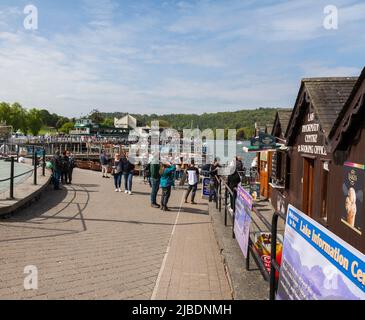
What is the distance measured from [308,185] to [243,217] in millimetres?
6203

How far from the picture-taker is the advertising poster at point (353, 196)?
6.97 metres

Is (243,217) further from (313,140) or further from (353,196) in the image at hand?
(313,140)

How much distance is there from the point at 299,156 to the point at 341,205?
431 centimetres

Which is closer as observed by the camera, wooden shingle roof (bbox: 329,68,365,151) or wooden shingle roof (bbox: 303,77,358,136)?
wooden shingle roof (bbox: 329,68,365,151)

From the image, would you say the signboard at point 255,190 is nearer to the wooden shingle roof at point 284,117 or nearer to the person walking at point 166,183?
the wooden shingle roof at point 284,117

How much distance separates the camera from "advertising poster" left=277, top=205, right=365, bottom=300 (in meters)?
1.96

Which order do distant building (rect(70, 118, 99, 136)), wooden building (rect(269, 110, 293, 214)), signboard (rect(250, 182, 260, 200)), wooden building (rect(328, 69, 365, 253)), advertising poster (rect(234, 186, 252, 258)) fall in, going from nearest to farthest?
1. advertising poster (rect(234, 186, 252, 258))
2. wooden building (rect(328, 69, 365, 253))
3. wooden building (rect(269, 110, 293, 214))
4. signboard (rect(250, 182, 260, 200))
5. distant building (rect(70, 118, 99, 136))

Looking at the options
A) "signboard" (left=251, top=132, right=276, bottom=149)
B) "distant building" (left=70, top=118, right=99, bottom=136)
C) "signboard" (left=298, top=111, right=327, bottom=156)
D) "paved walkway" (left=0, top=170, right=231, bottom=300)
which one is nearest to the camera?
"paved walkway" (left=0, top=170, right=231, bottom=300)

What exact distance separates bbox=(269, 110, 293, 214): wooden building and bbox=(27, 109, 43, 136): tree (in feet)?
291

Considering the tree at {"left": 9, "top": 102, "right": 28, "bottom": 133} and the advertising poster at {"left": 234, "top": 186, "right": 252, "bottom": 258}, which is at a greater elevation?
the tree at {"left": 9, "top": 102, "right": 28, "bottom": 133}

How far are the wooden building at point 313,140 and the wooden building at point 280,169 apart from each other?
635 mm

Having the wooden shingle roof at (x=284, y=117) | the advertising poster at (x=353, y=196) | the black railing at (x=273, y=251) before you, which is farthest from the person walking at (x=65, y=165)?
the black railing at (x=273, y=251)

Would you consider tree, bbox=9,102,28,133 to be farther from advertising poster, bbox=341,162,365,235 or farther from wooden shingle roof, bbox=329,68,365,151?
advertising poster, bbox=341,162,365,235

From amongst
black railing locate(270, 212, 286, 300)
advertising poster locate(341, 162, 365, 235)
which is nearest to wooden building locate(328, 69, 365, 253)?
advertising poster locate(341, 162, 365, 235)
